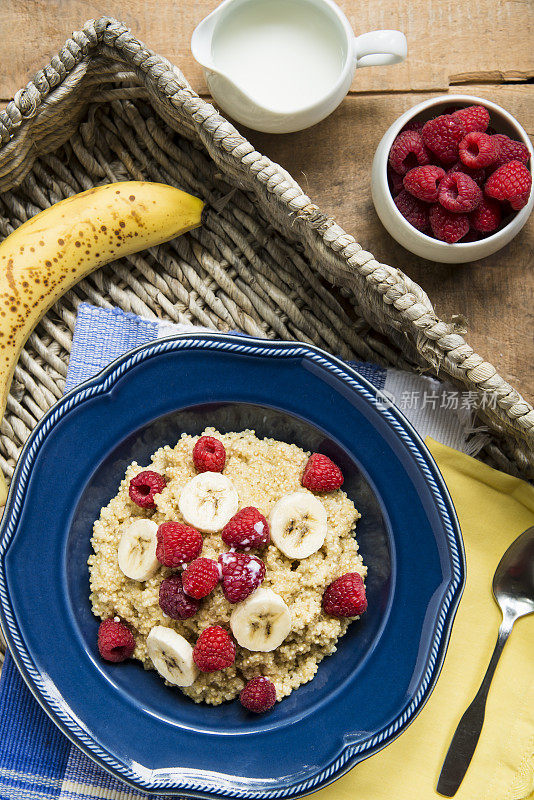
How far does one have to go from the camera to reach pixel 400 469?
129 centimetres

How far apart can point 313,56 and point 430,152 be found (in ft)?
1.02

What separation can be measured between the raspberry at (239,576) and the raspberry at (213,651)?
0.21ft

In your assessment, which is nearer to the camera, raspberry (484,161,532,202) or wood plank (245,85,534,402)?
raspberry (484,161,532,202)

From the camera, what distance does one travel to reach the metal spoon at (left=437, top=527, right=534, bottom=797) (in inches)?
52.8

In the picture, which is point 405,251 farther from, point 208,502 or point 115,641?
point 115,641

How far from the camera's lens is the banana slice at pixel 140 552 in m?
1.28

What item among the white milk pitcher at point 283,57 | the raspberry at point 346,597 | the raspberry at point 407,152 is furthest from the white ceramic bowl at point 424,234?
the raspberry at point 346,597

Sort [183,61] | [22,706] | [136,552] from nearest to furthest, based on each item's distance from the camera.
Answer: [136,552] < [22,706] < [183,61]

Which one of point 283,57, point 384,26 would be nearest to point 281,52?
point 283,57

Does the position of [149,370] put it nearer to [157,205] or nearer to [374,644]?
[157,205]

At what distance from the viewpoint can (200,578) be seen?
1.19m

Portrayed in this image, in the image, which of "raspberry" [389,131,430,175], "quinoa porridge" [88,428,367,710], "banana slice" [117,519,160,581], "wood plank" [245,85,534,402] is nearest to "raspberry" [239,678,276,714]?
"quinoa porridge" [88,428,367,710]

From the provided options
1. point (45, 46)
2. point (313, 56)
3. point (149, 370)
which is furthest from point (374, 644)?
point (45, 46)

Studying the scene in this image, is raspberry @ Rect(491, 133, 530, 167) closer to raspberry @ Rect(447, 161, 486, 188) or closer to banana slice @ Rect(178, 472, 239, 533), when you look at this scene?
raspberry @ Rect(447, 161, 486, 188)
